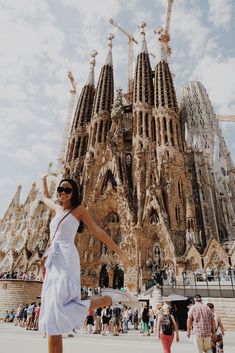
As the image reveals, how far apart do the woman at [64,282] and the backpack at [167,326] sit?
258 cm

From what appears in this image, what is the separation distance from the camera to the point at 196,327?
162 inches

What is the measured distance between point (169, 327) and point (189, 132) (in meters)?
35.1

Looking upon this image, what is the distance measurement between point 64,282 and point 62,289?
0.05m

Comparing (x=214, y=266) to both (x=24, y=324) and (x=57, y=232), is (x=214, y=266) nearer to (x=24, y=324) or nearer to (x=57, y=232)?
(x=24, y=324)

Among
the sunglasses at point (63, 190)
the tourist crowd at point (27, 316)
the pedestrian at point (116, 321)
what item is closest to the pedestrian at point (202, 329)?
the sunglasses at point (63, 190)

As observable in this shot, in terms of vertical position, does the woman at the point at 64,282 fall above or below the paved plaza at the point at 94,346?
above

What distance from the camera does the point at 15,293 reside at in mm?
16625

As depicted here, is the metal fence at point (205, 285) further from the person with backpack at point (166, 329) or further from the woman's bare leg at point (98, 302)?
the woman's bare leg at point (98, 302)

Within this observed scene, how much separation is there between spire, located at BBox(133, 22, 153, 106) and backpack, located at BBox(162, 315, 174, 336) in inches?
1205

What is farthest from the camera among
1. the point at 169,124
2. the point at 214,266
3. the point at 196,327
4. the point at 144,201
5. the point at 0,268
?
the point at 0,268

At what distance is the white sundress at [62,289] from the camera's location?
190 cm

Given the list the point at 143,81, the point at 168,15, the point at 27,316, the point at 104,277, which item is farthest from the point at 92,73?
the point at 27,316

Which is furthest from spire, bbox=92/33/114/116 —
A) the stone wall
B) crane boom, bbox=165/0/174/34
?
the stone wall

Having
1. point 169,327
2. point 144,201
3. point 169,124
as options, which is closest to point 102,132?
point 169,124
